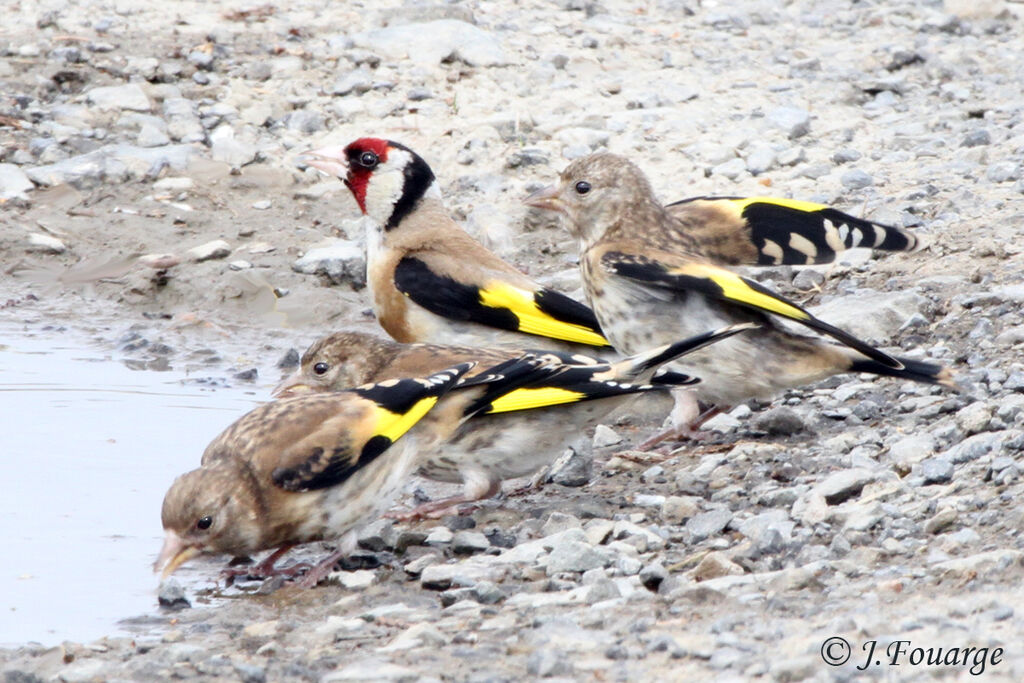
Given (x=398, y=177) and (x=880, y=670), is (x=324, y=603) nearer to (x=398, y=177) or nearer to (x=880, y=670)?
(x=880, y=670)

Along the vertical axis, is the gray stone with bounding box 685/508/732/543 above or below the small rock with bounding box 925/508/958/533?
below

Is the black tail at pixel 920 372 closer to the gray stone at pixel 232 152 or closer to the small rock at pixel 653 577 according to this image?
the small rock at pixel 653 577

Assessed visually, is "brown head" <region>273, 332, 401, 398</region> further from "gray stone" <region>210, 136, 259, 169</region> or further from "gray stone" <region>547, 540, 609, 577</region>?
"gray stone" <region>210, 136, 259, 169</region>

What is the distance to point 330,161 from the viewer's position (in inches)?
297

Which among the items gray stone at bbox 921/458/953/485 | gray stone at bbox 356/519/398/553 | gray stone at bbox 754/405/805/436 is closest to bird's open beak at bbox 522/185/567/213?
gray stone at bbox 754/405/805/436

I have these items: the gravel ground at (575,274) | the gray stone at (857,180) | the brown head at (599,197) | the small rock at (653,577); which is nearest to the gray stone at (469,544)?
the gravel ground at (575,274)

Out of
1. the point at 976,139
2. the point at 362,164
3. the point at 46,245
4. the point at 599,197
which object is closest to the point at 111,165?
the point at 46,245

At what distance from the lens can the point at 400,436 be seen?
16.6ft

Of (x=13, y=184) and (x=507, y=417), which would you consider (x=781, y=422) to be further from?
(x=13, y=184)

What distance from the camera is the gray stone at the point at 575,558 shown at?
457cm

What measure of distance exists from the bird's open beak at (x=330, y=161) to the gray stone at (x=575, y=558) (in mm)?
3373

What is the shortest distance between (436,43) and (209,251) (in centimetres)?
255

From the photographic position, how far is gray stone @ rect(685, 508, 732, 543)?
15.9ft

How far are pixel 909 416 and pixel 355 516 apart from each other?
2.26 metres
